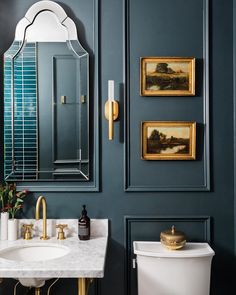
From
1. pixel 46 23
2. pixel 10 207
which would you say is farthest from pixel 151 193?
pixel 46 23

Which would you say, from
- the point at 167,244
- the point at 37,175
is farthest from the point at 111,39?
the point at 167,244

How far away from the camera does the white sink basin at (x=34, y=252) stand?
1.86 m

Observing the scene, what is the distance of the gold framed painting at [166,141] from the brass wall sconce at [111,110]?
7.1 inches

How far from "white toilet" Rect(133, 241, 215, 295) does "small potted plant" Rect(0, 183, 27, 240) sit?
2.40 ft

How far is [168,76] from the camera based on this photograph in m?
2.08

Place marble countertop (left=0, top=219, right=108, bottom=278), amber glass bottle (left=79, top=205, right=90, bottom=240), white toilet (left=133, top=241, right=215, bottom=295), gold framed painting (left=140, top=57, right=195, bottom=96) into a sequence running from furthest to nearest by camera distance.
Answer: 1. gold framed painting (left=140, top=57, right=195, bottom=96)
2. amber glass bottle (left=79, top=205, right=90, bottom=240)
3. white toilet (left=133, top=241, right=215, bottom=295)
4. marble countertop (left=0, top=219, right=108, bottom=278)

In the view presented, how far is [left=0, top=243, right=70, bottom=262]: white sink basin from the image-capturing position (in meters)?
1.86

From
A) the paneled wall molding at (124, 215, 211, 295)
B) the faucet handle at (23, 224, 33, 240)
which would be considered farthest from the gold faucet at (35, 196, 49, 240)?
the paneled wall molding at (124, 215, 211, 295)

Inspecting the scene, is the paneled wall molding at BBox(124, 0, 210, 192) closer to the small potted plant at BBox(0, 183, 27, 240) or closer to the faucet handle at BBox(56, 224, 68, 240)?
the faucet handle at BBox(56, 224, 68, 240)

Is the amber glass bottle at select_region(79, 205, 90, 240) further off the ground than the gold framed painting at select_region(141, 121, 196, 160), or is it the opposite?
the gold framed painting at select_region(141, 121, 196, 160)

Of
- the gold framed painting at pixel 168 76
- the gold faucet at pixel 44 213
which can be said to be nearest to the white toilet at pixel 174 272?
the gold faucet at pixel 44 213

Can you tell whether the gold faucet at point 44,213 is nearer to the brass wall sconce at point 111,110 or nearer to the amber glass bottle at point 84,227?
the amber glass bottle at point 84,227

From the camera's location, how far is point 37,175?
209 cm

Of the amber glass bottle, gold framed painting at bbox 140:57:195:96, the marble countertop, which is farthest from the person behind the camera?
gold framed painting at bbox 140:57:195:96
